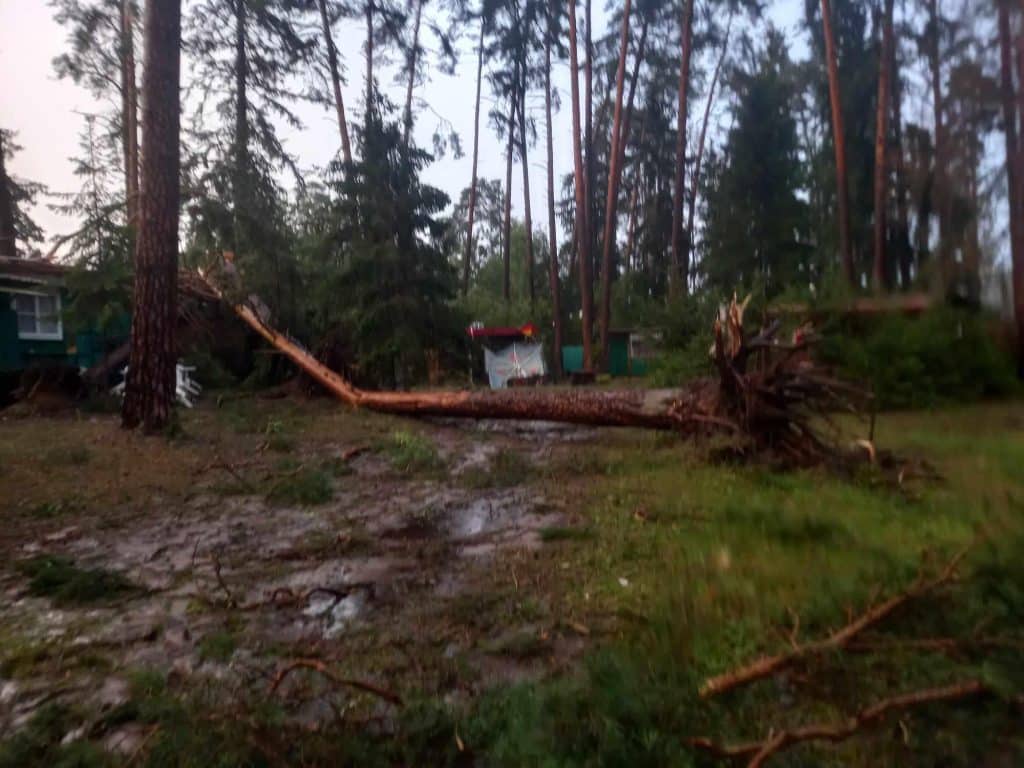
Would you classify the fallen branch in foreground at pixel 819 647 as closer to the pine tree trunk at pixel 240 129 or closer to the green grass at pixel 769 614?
the green grass at pixel 769 614

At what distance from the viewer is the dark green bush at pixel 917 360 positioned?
1077cm

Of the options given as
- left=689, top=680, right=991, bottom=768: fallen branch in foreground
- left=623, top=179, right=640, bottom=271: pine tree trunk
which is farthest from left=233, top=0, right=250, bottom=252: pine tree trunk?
left=623, top=179, right=640, bottom=271: pine tree trunk

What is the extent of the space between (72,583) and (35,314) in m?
15.7

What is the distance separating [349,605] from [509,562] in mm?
1157

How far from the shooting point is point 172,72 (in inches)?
421

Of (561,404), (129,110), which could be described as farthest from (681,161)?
(561,404)

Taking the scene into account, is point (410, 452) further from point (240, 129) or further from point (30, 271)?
point (30, 271)

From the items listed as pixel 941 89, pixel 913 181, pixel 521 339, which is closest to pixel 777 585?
pixel 913 181

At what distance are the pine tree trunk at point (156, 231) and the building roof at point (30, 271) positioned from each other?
24.6 ft

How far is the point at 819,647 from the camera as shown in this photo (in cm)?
314

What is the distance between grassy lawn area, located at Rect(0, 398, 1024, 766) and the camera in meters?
2.79

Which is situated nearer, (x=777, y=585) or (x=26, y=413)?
(x=777, y=585)

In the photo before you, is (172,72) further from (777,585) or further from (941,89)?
(777,585)

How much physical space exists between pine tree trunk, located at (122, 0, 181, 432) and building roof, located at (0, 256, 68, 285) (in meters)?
7.49
